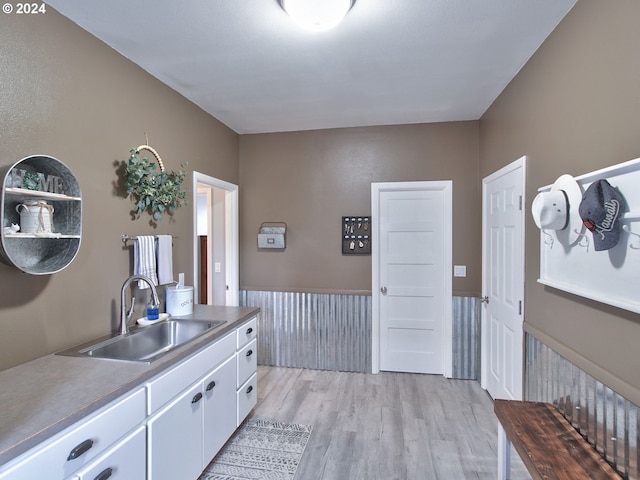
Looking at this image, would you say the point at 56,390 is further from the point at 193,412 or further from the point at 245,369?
the point at 245,369

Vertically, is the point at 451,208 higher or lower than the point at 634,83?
lower

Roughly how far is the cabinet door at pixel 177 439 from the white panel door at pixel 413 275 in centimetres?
209

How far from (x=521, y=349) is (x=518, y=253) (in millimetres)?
676

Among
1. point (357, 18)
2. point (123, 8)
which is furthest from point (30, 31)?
point (357, 18)

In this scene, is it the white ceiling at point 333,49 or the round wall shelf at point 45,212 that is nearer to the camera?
the round wall shelf at point 45,212

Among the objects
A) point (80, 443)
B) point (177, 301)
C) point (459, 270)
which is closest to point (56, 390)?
point (80, 443)

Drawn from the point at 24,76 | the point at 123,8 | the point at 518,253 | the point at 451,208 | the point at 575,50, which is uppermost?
the point at 123,8

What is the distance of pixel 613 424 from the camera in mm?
1273

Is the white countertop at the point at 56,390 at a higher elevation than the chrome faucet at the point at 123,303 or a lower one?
lower

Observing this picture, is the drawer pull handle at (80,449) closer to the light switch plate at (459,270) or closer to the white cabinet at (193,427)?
the white cabinet at (193,427)

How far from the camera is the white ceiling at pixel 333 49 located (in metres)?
1.60

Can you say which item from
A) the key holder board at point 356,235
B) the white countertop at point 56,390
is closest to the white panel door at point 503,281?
the key holder board at point 356,235

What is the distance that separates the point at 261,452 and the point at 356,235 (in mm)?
2089

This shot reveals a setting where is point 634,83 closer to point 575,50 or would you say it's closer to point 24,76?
point 575,50
